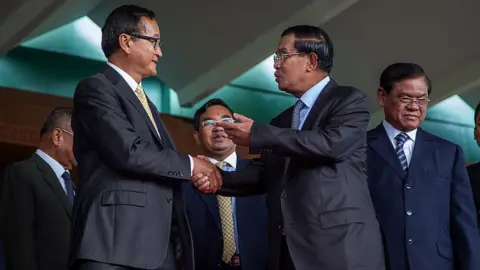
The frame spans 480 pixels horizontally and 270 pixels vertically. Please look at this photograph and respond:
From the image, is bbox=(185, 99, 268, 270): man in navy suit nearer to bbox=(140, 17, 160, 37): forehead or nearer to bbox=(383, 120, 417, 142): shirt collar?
bbox=(383, 120, 417, 142): shirt collar

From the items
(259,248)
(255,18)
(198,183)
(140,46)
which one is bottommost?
(259,248)

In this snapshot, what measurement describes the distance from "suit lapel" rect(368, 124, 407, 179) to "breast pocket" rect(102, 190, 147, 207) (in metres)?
1.13

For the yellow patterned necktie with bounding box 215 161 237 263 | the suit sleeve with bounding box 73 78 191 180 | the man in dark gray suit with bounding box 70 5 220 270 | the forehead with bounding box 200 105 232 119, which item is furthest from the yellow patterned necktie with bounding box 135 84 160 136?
the forehead with bounding box 200 105 232 119

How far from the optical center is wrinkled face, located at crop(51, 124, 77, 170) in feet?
13.8

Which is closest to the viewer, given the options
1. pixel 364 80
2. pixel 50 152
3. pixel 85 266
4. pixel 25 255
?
pixel 85 266

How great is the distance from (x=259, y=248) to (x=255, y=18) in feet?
11.2

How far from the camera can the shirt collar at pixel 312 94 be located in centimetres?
308

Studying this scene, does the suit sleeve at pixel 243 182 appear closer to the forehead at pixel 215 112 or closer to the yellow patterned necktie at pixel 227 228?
the yellow patterned necktie at pixel 227 228

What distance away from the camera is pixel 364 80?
7.93 meters

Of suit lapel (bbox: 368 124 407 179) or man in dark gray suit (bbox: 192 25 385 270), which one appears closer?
man in dark gray suit (bbox: 192 25 385 270)

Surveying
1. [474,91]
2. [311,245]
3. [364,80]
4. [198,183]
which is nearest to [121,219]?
[198,183]

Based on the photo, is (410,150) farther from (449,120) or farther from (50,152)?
(449,120)

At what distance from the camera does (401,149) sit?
3.52 metres

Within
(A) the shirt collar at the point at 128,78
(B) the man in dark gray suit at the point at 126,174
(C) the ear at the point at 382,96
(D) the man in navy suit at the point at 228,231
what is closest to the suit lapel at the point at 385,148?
(C) the ear at the point at 382,96
